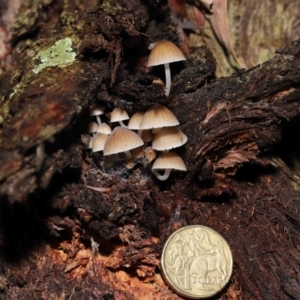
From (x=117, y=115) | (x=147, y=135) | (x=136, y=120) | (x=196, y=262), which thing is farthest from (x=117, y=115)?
(x=196, y=262)

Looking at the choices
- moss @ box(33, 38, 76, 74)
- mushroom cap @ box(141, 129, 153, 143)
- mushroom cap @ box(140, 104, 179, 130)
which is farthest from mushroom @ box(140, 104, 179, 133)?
moss @ box(33, 38, 76, 74)

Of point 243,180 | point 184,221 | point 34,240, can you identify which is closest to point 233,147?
point 243,180

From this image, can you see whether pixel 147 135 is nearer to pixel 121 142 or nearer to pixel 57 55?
pixel 121 142

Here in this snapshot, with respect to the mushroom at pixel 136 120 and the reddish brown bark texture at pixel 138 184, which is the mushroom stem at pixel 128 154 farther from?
the mushroom at pixel 136 120

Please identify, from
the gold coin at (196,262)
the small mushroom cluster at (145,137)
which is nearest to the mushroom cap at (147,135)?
the small mushroom cluster at (145,137)

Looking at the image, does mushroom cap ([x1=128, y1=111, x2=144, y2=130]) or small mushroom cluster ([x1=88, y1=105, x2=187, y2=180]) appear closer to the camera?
small mushroom cluster ([x1=88, y1=105, x2=187, y2=180])

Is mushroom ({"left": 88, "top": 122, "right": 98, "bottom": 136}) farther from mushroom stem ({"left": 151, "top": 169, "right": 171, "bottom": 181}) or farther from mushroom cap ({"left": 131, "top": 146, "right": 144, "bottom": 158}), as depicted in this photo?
mushroom stem ({"left": 151, "top": 169, "right": 171, "bottom": 181})

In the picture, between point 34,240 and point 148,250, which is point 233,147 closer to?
point 148,250
